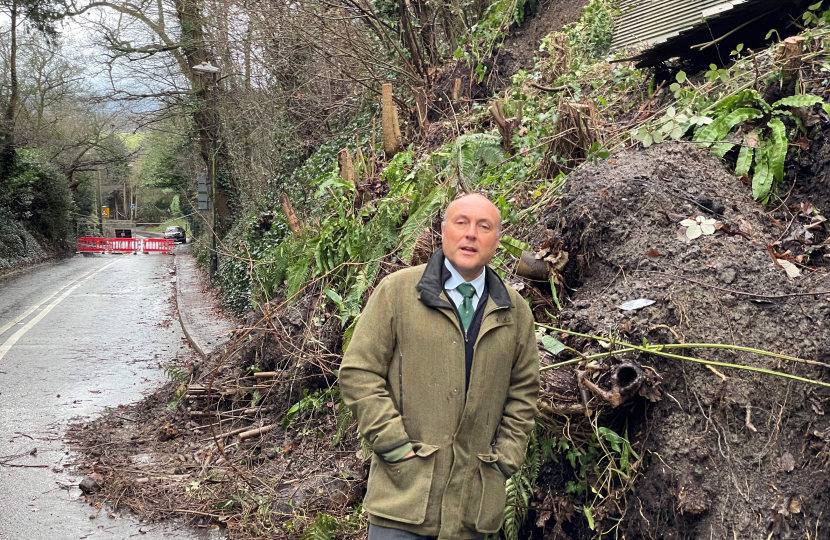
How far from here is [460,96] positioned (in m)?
11.5

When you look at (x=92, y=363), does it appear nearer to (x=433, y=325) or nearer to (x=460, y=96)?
(x=460, y=96)

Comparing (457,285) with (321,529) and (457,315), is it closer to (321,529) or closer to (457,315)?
(457,315)

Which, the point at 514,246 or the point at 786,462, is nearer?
the point at 786,462

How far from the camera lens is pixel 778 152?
4.61 meters

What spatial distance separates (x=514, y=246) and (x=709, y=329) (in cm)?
153

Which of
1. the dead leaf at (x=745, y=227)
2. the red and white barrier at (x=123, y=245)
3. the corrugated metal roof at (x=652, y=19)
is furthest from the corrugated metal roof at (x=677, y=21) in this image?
the red and white barrier at (x=123, y=245)

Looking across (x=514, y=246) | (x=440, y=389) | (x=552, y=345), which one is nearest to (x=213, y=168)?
(x=514, y=246)

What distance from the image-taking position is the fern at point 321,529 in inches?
170

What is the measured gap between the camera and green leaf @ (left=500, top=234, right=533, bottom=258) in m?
4.73

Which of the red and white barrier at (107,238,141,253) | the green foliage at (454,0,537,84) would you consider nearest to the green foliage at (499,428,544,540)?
the green foliage at (454,0,537,84)

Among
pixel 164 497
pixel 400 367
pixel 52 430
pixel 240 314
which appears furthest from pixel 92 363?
pixel 400 367

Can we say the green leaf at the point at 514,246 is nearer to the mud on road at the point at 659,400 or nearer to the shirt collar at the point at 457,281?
the mud on road at the point at 659,400

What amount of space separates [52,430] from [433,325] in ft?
20.3

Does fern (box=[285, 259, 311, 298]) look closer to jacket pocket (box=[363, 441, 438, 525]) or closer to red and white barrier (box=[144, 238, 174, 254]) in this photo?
jacket pocket (box=[363, 441, 438, 525])
